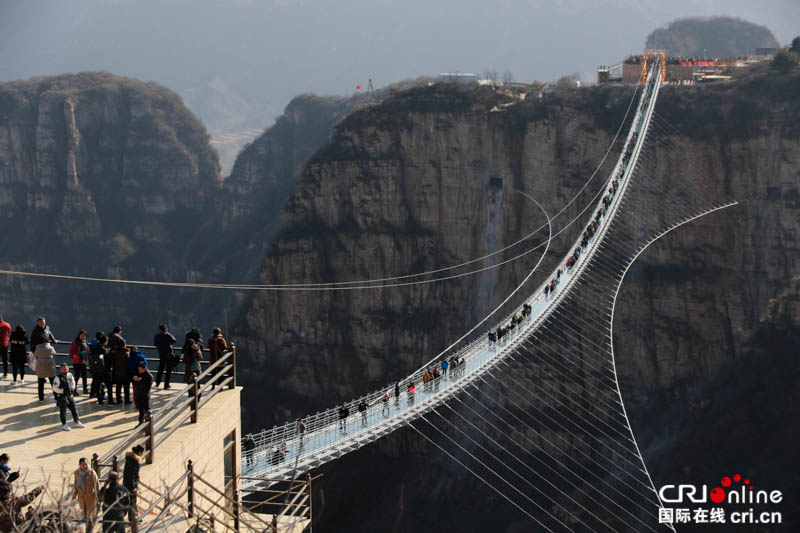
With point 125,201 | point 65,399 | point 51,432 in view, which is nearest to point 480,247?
point 65,399

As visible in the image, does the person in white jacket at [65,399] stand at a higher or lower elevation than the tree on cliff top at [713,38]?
lower

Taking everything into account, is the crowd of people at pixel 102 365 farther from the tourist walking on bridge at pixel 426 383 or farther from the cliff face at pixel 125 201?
the cliff face at pixel 125 201

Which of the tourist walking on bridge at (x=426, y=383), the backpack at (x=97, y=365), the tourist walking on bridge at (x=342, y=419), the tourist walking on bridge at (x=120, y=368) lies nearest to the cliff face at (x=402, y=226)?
the tourist walking on bridge at (x=426, y=383)

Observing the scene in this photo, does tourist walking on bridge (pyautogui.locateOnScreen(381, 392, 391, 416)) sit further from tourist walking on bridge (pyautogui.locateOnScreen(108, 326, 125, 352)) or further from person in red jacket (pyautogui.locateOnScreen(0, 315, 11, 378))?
tourist walking on bridge (pyautogui.locateOnScreen(108, 326, 125, 352))

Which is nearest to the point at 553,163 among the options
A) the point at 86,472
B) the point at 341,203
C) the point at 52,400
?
the point at 341,203

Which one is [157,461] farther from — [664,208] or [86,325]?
[86,325]

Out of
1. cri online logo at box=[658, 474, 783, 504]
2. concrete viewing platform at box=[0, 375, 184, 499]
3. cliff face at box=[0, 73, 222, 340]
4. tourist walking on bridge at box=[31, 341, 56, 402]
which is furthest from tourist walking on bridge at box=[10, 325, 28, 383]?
cliff face at box=[0, 73, 222, 340]
